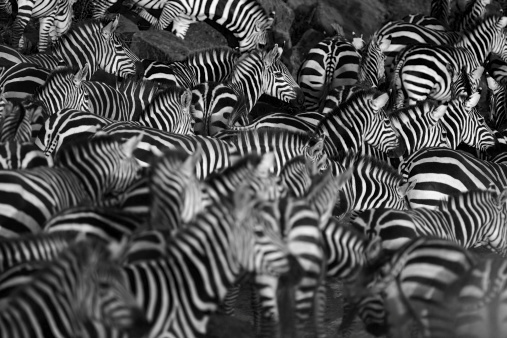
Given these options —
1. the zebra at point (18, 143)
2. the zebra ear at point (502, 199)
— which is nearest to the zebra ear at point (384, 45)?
the zebra ear at point (502, 199)

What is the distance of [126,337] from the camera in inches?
218

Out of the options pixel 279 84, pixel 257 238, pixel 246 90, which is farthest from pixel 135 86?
pixel 257 238

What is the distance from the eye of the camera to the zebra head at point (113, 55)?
12727mm

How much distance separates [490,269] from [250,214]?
165cm

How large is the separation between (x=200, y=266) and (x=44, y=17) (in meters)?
8.36

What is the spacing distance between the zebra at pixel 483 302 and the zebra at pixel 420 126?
5.57 metres

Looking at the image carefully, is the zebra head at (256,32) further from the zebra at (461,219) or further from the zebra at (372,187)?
the zebra at (461,219)

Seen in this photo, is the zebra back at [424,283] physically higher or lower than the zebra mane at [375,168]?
lower

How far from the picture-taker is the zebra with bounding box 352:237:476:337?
6.39m

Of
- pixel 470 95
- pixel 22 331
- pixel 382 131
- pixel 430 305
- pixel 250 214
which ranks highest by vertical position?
pixel 470 95

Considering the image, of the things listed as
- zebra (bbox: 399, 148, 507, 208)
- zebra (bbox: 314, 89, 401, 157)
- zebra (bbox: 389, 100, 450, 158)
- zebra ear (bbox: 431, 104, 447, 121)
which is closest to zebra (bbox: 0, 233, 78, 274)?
zebra (bbox: 399, 148, 507, 208)

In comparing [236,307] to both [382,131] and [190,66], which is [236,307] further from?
[190,66]

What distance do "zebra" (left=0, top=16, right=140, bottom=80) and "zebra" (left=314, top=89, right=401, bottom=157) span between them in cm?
312

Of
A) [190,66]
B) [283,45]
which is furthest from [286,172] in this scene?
[283,45]
